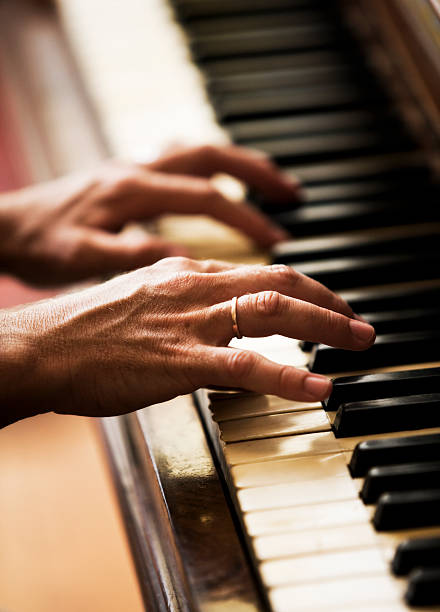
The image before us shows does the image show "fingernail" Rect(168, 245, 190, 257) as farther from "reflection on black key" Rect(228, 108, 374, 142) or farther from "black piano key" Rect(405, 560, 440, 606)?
"black piano key" Rect(405, 560, 440, 606)

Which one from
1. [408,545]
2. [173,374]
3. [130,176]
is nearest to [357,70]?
[130,176]

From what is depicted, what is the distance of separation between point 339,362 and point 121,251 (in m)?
0.51

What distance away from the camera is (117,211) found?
4.93 ft

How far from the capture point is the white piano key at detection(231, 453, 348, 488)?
0.93 metres

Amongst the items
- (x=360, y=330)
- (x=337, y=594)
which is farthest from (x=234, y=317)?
(x=337, y=594)

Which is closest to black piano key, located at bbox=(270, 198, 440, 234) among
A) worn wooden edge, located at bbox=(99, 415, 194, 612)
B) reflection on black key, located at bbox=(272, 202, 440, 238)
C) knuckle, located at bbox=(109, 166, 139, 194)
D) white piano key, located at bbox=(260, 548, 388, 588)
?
reflection on black key, located at bbox=(272, 202, 440, 238)

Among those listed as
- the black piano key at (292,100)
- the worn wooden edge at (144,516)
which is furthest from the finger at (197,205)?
the worn wooden edge at (144,516)

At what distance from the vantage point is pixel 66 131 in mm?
1817

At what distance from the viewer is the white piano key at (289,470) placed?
3.04 feet

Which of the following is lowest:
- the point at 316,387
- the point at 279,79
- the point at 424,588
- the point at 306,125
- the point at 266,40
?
the point at 424,588

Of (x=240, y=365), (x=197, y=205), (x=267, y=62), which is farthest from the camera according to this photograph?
(x=267, y=62)

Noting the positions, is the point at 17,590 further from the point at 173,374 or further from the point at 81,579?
the point at 173,374

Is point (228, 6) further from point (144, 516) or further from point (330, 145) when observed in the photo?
point (144, 516)

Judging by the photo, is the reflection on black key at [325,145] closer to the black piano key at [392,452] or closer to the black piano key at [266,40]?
the black piano key at [266,40]
